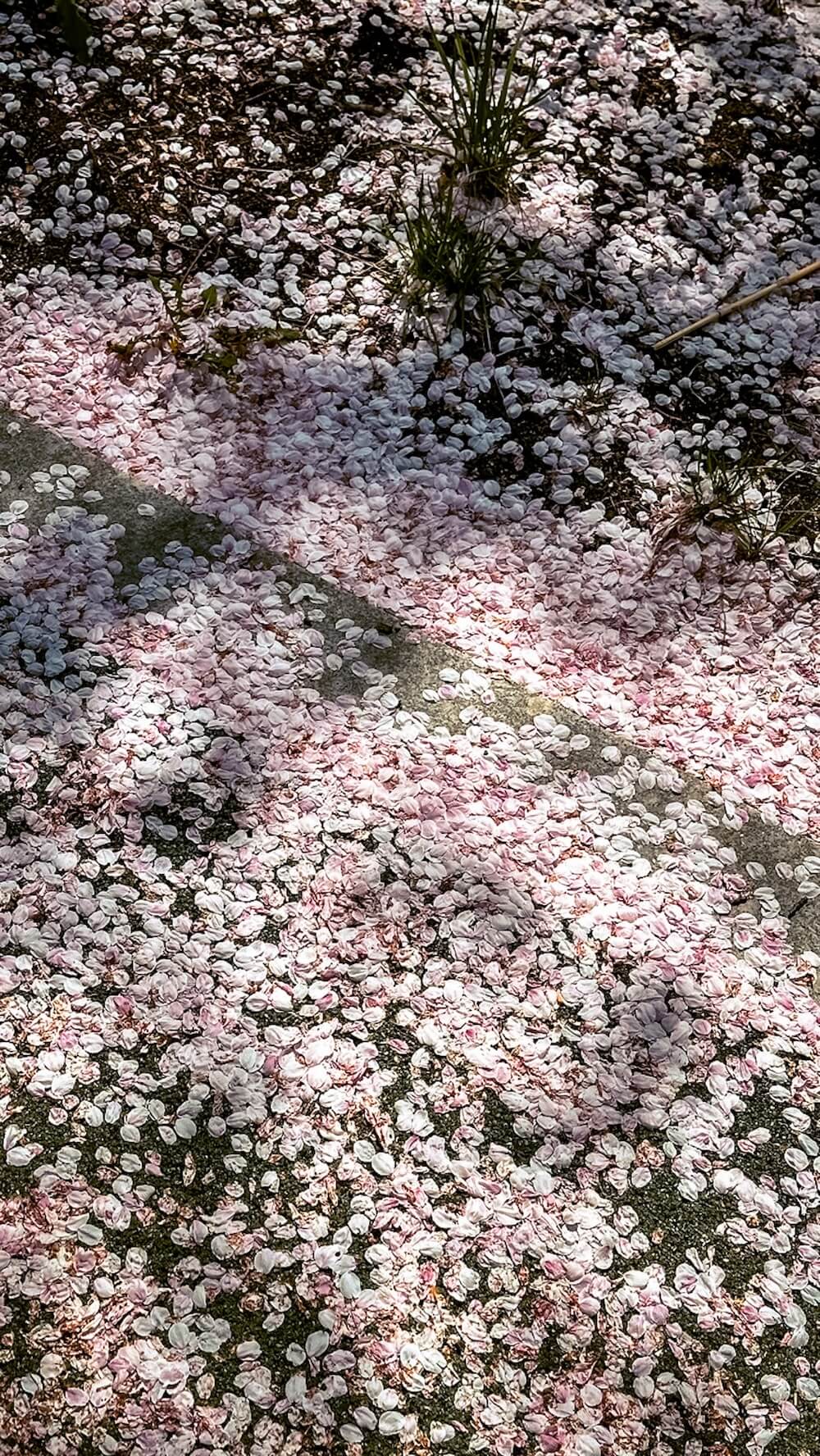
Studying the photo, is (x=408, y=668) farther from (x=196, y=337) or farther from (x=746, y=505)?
(x=196, y=337)

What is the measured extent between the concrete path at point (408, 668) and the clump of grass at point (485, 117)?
139 centimetres

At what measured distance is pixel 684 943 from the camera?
2.40 m

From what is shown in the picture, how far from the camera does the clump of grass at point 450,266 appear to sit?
127 inches

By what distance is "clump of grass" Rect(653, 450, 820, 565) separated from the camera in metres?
2.97

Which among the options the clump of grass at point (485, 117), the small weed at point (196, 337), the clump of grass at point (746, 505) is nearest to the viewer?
the clump of grass at point (746, 505)

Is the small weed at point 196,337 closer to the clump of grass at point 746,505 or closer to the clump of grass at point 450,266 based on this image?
the clump of grass at point 450,266

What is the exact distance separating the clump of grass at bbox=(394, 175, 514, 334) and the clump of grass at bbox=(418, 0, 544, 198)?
17 cm

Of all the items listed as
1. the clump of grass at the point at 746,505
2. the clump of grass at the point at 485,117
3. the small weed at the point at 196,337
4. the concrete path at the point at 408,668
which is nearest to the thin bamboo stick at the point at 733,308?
the clump of grass at the point at 746,505

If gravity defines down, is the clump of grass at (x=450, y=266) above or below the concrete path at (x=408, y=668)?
above

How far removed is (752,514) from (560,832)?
1.04 m

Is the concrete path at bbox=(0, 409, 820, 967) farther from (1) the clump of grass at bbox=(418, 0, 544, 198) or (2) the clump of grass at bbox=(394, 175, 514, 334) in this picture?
(1) the clump of grass at bbox=(418, 0, 544, 198)

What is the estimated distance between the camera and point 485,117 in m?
3.40

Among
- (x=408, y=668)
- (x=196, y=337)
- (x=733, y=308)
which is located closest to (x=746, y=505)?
(x=733, y=308)

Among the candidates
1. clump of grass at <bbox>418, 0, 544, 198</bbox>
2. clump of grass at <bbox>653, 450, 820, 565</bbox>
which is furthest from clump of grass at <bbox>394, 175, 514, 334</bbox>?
clump of grass at <bbox>653, 450, 820, 565</bbox>
